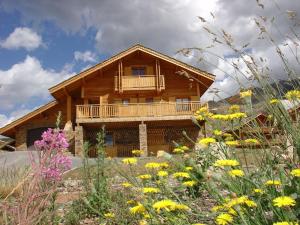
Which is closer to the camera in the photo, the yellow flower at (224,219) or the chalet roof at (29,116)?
the yellow flower at (224,219)

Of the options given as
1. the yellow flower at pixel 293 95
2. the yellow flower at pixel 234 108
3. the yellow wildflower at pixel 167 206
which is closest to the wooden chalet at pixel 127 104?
the yellow flower at pixel 234 108

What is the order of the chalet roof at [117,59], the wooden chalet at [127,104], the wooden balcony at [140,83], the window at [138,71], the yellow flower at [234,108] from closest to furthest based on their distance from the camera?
the yellow flower at [234,108], the wooden chalet at [127,104], the chalet roof at [117,59], the wooden balcony at [140,83], the window at [138,71]

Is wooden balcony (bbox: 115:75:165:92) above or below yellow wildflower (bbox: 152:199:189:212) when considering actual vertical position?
above

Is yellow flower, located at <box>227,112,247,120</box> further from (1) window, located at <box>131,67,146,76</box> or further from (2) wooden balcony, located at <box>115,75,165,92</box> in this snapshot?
(1) window, located at <box>131,67,146,76</box>

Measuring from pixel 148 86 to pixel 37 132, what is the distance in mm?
Result: 7606

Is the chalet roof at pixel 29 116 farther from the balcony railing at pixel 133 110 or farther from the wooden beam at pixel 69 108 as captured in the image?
the balcony railing at pixel 133 110

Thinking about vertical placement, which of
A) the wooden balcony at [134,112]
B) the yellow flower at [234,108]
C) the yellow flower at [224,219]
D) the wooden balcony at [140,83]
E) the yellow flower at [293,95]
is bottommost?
the yellow flower at [224,219]

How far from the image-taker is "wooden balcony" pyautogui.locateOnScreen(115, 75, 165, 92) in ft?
78.6

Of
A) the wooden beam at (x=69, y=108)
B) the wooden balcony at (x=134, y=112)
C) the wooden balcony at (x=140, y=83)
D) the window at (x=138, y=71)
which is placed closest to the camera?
the wooden balcony at (x=134, y=112)

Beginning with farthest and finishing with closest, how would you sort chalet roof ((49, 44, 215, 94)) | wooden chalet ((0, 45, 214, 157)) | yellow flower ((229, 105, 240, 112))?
chalet roof ((49, 44, 215, 94)) → wooden chalet ((0, 45, 214, 157)) → yellow flower ((229, 105, 240, 112))

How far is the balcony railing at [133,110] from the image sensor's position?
22594 millimetres

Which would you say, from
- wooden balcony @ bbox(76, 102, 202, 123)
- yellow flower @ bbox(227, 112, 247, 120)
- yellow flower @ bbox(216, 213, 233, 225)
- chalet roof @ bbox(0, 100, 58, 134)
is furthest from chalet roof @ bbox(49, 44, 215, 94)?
yellow flower @ bbox(216, 213, 233, 225)

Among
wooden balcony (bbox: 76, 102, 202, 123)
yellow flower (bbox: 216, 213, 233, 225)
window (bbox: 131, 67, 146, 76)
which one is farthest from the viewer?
window (bbox: 131, 67, 146, 76)

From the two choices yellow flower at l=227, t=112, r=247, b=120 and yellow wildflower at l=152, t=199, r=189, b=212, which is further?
yellow flower at l=227, t=112, r=247, b=120
